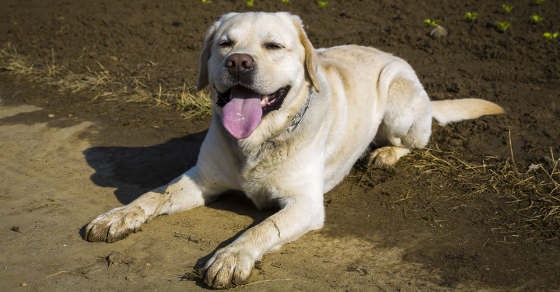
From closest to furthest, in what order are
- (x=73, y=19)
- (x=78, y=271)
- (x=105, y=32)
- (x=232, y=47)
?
(x=78, y=271) < (x=232, y=47) < (x=105, y=32) < (x=73, y=19)

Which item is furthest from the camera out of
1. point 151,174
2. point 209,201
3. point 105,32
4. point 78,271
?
point 105,32

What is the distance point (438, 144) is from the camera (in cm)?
455

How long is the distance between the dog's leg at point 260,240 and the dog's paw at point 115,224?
68 centimetres

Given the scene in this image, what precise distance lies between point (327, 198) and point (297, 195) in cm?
64

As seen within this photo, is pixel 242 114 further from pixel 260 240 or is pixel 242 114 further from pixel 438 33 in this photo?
pixel 438 33


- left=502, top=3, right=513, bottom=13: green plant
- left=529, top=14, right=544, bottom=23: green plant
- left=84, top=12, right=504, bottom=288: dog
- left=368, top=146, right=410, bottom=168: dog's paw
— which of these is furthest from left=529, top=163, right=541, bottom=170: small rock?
left=502, top=3, right=513, bottom=13: green plant

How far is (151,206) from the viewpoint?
3146mm

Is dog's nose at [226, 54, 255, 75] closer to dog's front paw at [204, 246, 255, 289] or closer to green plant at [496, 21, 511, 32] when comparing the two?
dog's front paw at [204, 246, 255, 289]

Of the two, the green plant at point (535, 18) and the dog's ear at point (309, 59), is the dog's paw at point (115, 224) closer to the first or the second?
the dog's ear at point (309, 59)

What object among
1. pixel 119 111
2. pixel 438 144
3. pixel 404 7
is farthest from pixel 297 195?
pixel 404 7

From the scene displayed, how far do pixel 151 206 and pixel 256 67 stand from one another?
3.76ft

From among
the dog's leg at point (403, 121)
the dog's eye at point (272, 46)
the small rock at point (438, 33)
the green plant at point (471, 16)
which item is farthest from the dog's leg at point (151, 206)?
the green plant at point (471, 16)

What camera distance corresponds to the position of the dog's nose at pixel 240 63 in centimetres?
274

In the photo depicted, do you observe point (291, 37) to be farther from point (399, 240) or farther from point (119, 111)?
point (119, 111)
